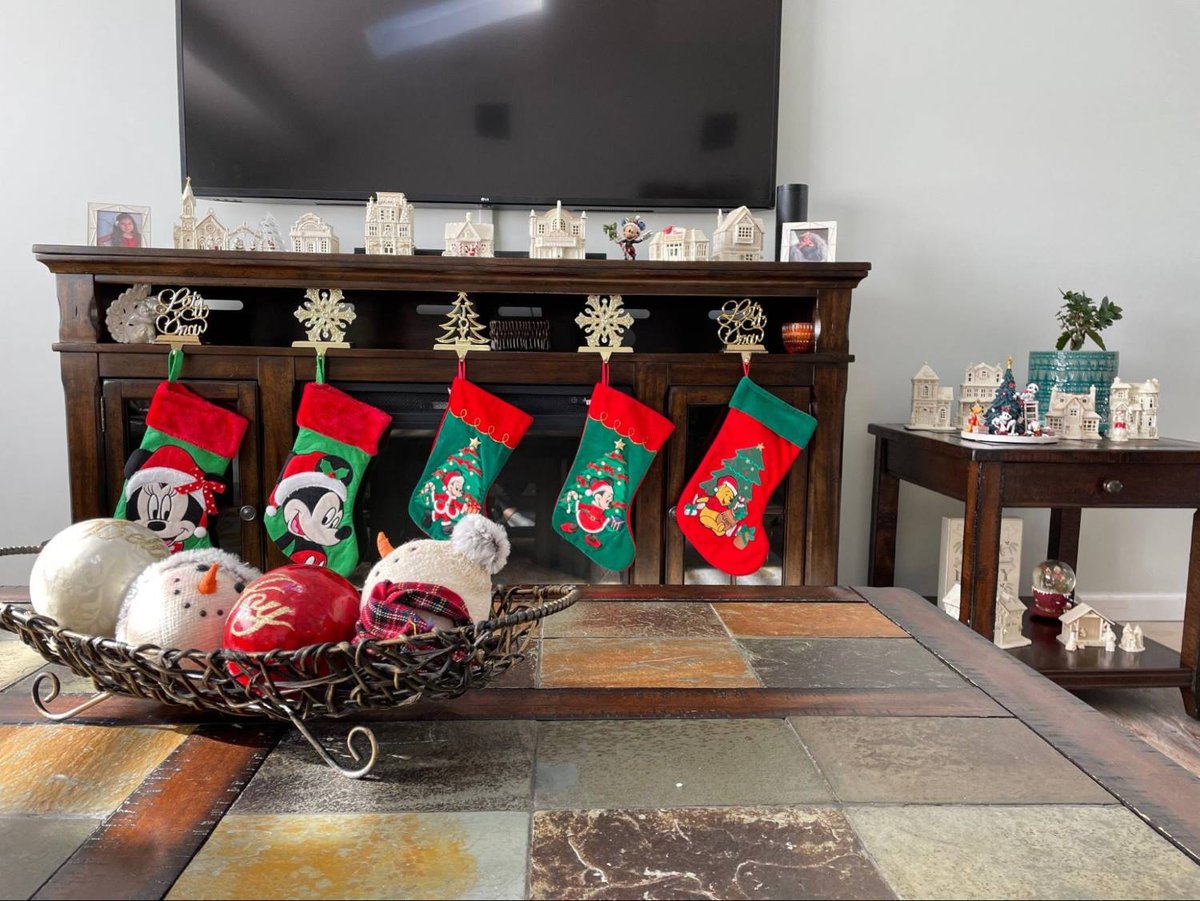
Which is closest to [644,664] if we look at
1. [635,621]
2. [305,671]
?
[635,621]

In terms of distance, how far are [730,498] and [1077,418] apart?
880 millimetres

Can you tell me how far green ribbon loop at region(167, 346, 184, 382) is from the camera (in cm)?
198

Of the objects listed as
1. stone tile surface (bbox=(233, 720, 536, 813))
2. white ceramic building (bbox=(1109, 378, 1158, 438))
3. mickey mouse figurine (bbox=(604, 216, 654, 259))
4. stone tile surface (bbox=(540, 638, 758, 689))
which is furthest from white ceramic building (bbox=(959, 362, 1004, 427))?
stone tile surface (bbox=(233, 720, 536, 813))

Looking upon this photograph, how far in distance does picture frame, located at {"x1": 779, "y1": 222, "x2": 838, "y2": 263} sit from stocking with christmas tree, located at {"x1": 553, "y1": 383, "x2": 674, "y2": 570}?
1.77 feet

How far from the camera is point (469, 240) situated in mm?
2111

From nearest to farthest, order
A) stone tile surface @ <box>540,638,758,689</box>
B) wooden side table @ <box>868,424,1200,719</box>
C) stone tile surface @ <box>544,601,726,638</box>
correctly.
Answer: stone tile surface @ <box>540,638,758,689</box>, stone tile surface @ <box>544,601,726,638</box>, wooden side table @ <box>868,424,1200,719</box>

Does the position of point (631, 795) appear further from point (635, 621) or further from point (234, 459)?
point (234, 459)

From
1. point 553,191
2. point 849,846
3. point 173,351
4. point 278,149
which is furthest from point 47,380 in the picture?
point 849,846

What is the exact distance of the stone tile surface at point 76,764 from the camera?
0.58 metres

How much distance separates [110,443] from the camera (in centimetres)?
201

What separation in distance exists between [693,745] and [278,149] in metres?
2.11

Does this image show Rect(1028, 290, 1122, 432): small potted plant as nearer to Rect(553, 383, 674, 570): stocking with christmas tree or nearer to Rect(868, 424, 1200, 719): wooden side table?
Rect(868, 424, 1200, 719): wooden side table

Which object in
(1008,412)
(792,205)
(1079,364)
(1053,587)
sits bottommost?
(1053,587)

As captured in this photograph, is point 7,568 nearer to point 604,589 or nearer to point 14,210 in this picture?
point 14,210
